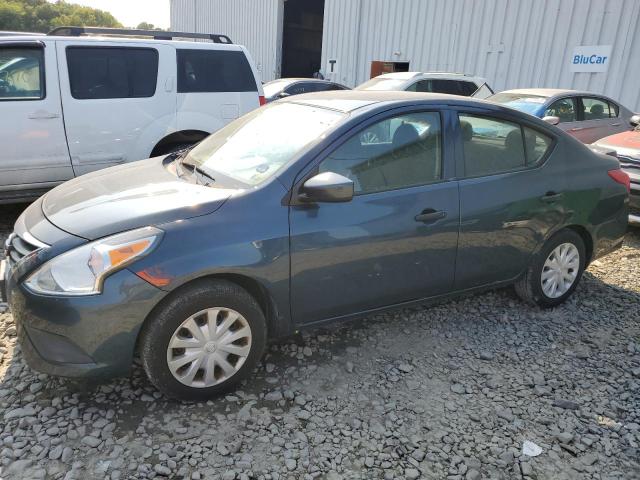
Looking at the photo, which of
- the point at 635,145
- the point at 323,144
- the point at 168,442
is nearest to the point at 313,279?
the point at 323,144

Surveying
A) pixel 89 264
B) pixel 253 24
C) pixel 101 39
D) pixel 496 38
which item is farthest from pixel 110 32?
pixel 253 24

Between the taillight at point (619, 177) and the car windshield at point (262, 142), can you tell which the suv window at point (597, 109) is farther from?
the car windshield at point (262, 142)

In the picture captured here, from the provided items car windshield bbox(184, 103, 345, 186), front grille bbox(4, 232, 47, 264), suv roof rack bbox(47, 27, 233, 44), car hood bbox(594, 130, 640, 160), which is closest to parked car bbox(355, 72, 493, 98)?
car hood bbox(594, 130, 640, 160)

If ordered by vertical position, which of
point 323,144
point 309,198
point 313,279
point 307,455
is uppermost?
point 323,144

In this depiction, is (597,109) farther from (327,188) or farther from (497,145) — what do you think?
(327,188)

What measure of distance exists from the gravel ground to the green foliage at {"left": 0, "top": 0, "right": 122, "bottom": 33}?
4836 centimetres

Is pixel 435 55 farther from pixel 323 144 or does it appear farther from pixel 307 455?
pixel 307 455

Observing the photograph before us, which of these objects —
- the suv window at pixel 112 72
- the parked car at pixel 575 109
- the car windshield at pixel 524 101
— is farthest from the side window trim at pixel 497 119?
the parked car at pixel 575 109

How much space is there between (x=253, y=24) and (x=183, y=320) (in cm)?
2102

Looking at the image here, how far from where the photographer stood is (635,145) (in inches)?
243

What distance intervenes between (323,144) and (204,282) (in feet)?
3.33

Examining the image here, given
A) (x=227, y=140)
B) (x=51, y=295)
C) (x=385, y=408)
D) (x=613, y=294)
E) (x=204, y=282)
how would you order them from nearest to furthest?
(x=51, y=295)
(x=204, y=282)
(x=385, y=408)
(x=227, y=140)
(x=613, y=294)

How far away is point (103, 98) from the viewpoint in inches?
210

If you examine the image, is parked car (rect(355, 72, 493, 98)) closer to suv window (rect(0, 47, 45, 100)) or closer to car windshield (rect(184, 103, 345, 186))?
Result: suv window (rect(0, 47, 45, 100))
